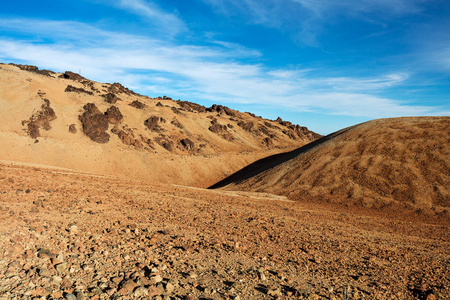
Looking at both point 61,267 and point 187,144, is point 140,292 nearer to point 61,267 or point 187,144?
point 61,267

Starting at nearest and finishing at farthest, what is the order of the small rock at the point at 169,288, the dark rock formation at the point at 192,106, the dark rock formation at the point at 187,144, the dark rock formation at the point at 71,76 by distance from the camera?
the small rock at the point at 169,288 → the dark rock formation at the point at 187,144 → the dark rock formation at the point at 71,76 → the dark rock formation at the point at 192,106

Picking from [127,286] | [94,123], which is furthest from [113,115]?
[127,286]

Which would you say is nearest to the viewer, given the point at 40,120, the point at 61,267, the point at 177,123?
the point at 61,267

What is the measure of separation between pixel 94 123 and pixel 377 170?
44.1 meters

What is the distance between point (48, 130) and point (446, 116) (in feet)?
183

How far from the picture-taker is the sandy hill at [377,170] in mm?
21562

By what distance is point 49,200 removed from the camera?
1065cm

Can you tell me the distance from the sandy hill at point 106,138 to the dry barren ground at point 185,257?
1209 inches

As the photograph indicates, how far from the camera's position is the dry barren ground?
17.5 feet

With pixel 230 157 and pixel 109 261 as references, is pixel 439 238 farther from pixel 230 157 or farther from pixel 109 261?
pixel 230 157

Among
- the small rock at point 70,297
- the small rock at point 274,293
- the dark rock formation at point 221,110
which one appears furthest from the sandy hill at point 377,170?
the dark rock formation at point 221,110

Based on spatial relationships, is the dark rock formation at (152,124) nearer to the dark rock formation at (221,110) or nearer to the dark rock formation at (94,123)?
the dark rock formation at (94,123)

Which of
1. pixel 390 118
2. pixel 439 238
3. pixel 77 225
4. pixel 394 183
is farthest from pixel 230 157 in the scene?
pixel 77 225

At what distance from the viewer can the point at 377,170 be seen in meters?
24.7
